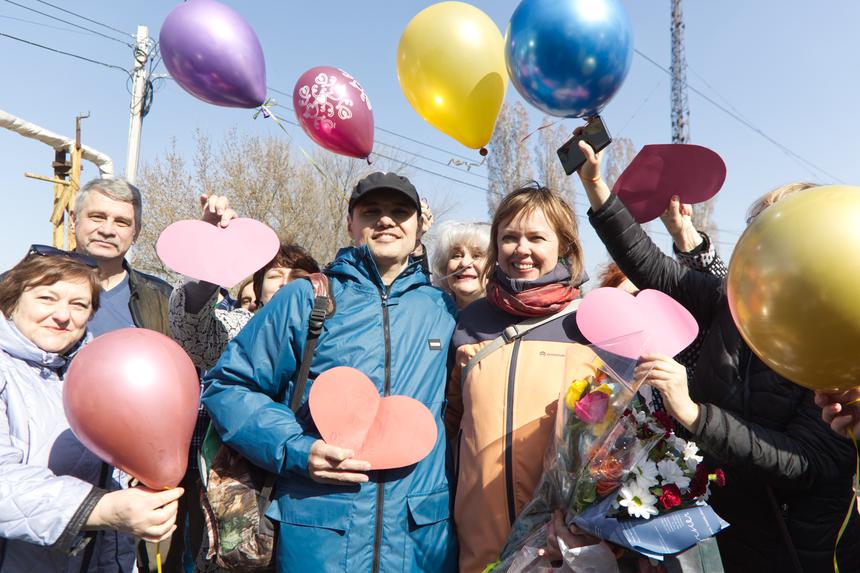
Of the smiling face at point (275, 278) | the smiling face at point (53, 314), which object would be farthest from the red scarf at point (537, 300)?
the smiling face at point (275, 278)

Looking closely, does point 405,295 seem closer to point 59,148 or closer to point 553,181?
point 59,148

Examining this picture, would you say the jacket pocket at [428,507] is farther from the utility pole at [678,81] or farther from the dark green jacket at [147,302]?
the utility pole at [678,81]

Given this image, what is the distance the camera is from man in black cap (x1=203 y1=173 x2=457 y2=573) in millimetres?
1974

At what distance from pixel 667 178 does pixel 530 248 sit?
705mm

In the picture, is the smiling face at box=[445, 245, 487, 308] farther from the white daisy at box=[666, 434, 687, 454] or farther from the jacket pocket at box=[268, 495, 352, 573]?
the white daisy at box=[666, 434, 687, 454]

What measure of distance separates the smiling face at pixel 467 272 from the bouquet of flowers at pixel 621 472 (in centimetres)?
176

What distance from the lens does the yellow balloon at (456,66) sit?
277cm

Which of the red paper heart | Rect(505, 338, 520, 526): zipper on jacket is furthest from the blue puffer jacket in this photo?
the red paper heart

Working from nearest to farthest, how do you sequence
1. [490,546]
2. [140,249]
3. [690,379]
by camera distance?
[490,546], [690,379], [140,249]

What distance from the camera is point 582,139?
2301mm

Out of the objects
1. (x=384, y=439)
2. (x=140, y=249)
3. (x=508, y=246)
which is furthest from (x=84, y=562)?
(x=140, y=249)

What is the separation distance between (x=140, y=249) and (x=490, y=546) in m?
18.2

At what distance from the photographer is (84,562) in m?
2.01

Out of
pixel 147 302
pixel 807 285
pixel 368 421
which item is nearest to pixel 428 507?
pixel 368 421
